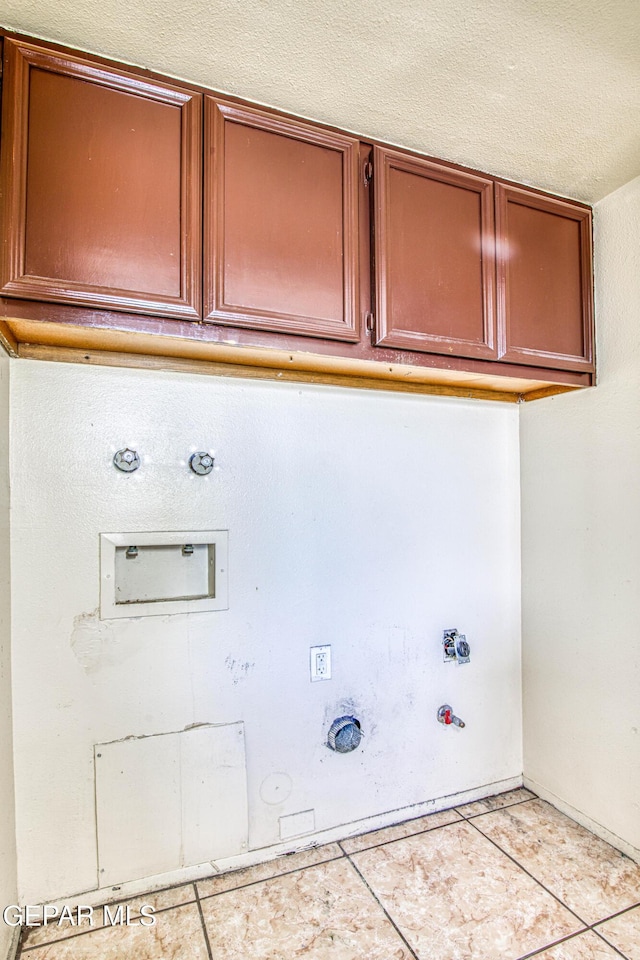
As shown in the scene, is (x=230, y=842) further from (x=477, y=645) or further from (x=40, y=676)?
(x=477, y=645)

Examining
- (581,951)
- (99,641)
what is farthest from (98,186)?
(581,951)

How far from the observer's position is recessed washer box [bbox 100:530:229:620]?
1.62 m

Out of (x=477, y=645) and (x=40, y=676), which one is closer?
(x=40, y=676)

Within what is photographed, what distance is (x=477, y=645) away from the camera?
220 centimetres

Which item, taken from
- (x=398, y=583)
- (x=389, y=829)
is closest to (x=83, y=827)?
(x=389, y=829)

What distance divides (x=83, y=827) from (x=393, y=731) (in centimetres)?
111

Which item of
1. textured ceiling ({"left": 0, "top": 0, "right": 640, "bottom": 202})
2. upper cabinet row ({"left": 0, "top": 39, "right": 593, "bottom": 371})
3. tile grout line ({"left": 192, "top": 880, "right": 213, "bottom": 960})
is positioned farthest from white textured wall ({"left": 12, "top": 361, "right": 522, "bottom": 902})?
textured ceiling ({"left": 0, "top": 0, "right": 640, "bottom": 202})

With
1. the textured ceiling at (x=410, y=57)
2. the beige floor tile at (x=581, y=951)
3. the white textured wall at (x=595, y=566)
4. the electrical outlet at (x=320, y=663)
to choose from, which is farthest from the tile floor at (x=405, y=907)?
the textured ceiling at (x=410, y=57)

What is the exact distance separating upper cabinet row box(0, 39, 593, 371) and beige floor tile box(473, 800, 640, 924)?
5.70 feet

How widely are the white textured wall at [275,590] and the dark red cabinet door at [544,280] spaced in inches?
15.8

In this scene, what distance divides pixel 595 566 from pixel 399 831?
4.11ft

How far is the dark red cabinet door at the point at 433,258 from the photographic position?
1617 millimetres

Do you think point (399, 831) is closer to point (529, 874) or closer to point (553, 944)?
point (529, 874)

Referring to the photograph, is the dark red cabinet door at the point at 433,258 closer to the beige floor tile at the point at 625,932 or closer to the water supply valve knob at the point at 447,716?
the water supply valve knob at the point at 447,716
